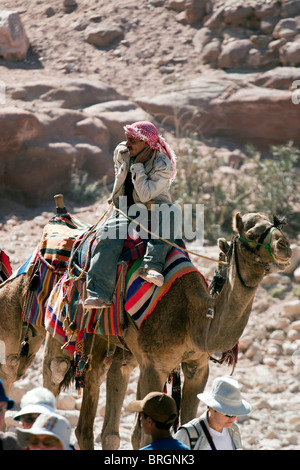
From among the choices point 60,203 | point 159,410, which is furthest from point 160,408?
point 60,203

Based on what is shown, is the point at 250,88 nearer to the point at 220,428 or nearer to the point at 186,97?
the point at 186,97

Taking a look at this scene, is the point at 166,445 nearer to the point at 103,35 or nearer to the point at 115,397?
the point at 115,397

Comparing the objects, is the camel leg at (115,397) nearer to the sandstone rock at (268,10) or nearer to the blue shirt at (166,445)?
the blue shirt at (166,445)

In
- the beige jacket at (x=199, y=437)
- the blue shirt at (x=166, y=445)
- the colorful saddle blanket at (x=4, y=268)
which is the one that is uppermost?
the blue shirt at (x=166, y=445)

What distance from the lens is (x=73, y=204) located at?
1434 centimetres

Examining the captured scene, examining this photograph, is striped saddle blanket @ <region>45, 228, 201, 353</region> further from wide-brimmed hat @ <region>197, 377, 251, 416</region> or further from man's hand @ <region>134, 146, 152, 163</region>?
wide-brimmed hat @ <region>197, 377, 251, 416</region>

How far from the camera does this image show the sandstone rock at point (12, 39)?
1739cm

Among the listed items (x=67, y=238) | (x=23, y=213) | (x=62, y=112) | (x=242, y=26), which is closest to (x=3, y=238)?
(x=23, y=213)

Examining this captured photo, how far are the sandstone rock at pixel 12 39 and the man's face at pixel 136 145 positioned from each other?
11900 millimetres

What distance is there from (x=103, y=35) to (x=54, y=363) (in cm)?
1364

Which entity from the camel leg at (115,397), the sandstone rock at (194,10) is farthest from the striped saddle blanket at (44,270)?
the sandstone rock at (194,10)

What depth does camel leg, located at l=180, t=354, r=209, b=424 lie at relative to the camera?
21.4 ft

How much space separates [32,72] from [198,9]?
4.78 m

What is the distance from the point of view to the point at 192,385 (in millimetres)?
6605
